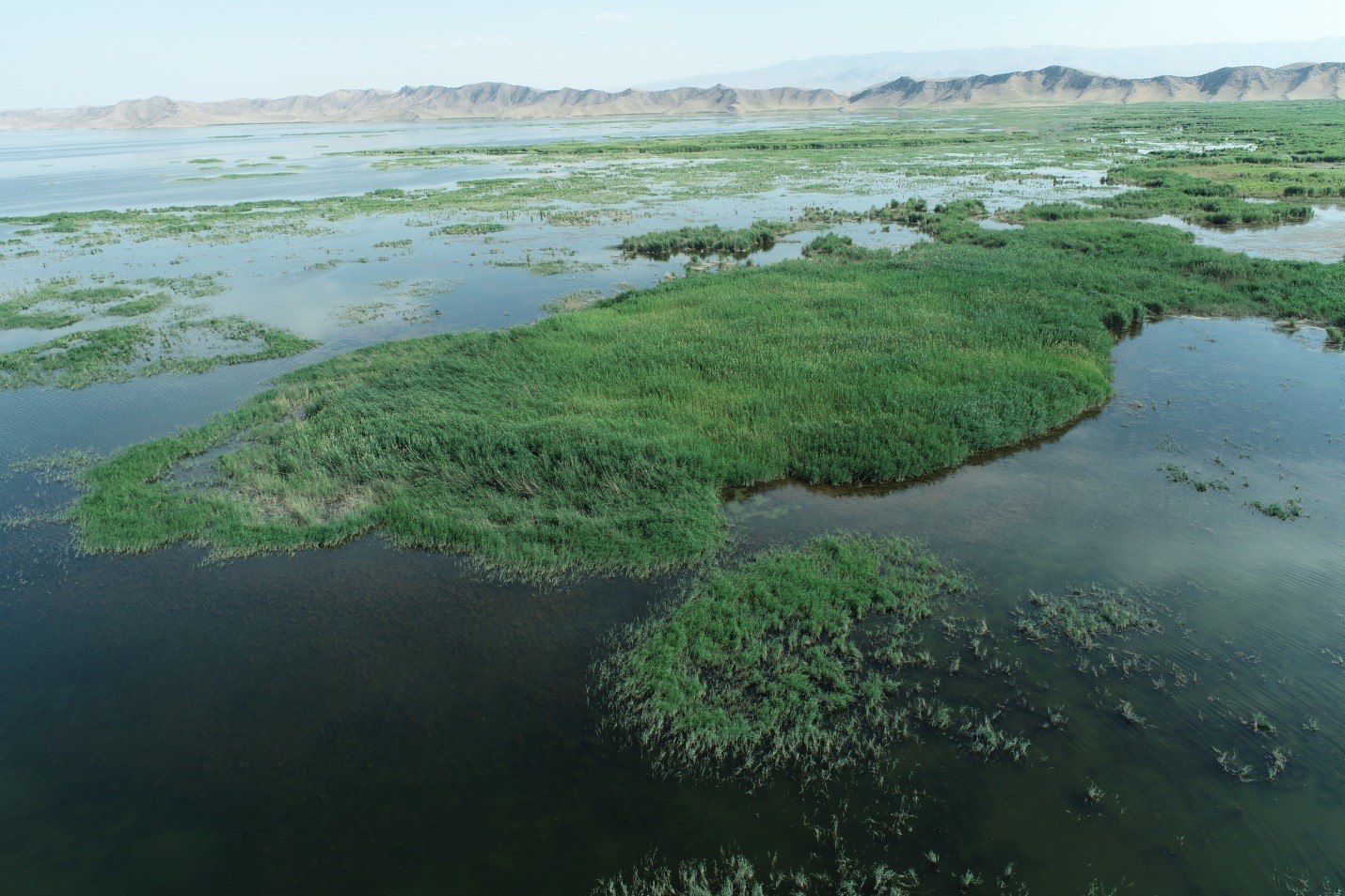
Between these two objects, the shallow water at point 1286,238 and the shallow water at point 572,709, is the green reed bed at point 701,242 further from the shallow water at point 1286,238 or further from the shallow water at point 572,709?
the shallow water at point 572,709

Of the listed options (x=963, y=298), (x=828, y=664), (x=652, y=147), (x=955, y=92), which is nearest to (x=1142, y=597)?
(x=828, y=664)

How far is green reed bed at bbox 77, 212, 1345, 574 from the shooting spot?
12.8 meters

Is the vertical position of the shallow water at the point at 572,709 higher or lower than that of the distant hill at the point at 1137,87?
lower

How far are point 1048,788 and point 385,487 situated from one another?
485 inches

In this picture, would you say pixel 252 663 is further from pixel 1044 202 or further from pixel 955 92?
pixel 955 92

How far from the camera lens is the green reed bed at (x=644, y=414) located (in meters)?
Result: 12.8

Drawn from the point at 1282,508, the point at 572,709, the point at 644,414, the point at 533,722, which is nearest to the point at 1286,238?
the point at 1282,508

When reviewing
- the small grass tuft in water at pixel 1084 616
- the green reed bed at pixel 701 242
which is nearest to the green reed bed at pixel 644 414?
the small grass tuft in water at pixel 1084 616

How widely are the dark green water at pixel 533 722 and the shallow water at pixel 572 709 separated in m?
0.04

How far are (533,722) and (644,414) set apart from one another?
880cm

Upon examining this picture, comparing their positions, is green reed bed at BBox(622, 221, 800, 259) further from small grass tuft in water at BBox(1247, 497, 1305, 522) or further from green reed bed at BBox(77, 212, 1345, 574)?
small grass tuft in water at BBox(1247, 497, 1305, 522)

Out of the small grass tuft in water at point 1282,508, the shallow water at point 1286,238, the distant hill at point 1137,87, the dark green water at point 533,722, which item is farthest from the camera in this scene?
the distant hill at point 1137,87

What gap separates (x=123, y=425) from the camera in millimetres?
17156

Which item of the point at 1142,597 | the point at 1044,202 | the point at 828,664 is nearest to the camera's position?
the point at 828,664
